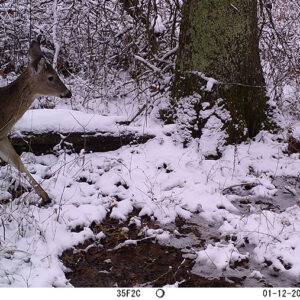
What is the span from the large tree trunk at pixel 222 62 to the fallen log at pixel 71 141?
734 mm

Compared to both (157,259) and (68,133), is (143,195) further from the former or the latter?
(68,133)

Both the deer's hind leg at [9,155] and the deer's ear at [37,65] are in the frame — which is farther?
the deer's ear at [37,65]

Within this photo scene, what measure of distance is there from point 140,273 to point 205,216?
91 cm

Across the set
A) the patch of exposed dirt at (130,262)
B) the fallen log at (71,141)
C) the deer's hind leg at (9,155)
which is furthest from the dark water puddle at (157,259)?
the fallen log at (71,141)

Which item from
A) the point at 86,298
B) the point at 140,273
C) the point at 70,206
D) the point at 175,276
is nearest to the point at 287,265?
the point at 175,276

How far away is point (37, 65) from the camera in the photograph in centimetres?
436

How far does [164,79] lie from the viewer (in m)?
5.68

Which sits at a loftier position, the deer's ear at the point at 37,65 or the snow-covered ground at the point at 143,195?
the deer's ear at the point at 37,65

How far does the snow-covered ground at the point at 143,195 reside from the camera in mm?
2973

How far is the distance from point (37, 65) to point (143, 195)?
1.68 m

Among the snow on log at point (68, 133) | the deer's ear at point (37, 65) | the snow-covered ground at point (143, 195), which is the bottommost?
the snow-covered ground at point (143, 195)

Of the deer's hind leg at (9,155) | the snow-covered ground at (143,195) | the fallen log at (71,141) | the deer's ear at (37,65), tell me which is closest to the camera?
the snow-covered ground at (143,195)

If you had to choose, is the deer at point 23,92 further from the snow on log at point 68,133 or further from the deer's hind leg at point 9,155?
the snow on log at point 68,133

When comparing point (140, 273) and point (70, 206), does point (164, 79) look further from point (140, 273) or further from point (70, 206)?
point (140, 273)
